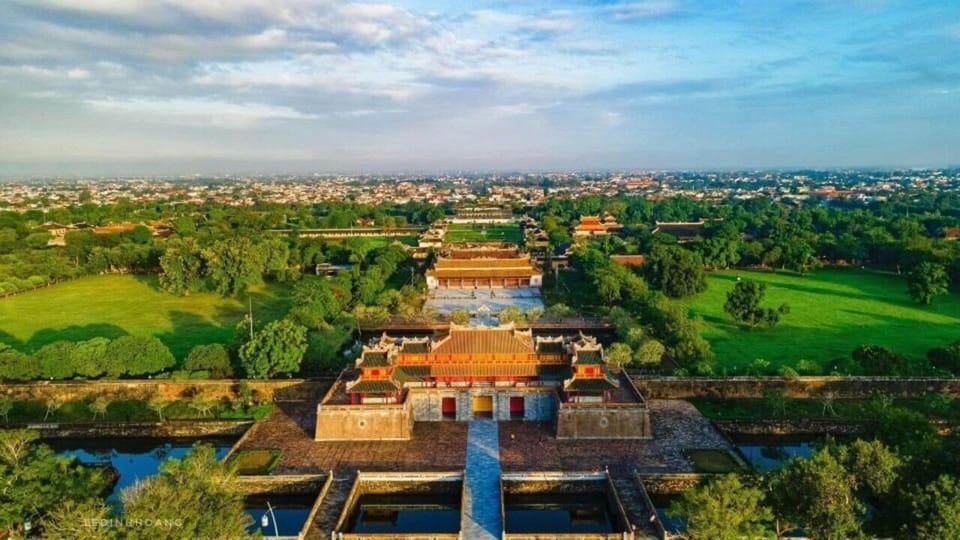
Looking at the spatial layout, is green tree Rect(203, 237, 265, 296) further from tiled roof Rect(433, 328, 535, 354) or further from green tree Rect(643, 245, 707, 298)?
green tree Rect(643, 245, 707, 298)

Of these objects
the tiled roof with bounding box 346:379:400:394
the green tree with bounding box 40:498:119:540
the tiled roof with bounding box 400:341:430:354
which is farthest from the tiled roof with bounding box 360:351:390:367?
the green tree with bounding box 40:498:119:540

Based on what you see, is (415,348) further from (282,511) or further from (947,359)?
(947,359)

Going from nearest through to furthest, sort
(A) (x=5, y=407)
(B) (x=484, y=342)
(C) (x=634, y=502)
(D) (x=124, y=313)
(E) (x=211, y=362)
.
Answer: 1. (C) (x=634, y=502)
2. (B) (x=484, y=342)
3. (A) (x=5, y=407)
4. (E) (x=211, y=362)
5. (D) (x=124, y=313)

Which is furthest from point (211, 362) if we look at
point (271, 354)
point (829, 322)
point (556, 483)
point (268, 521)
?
point (829, 322)

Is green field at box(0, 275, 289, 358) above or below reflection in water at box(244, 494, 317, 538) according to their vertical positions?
above

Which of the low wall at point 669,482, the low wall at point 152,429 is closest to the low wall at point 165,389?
the low wall at point 152,429

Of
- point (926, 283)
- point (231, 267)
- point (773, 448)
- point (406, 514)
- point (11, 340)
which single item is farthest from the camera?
point (231, 267)

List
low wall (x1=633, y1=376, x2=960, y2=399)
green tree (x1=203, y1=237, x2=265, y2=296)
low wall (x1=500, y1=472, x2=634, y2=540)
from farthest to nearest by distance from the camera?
1. green tree (x1=203, y1=237, x2=265, y2=296)
2. low wall (x1=633, y1=376, x2=960, y2=399)
3. low wall (x1=500, y1=472, x2=634, y2=540)
